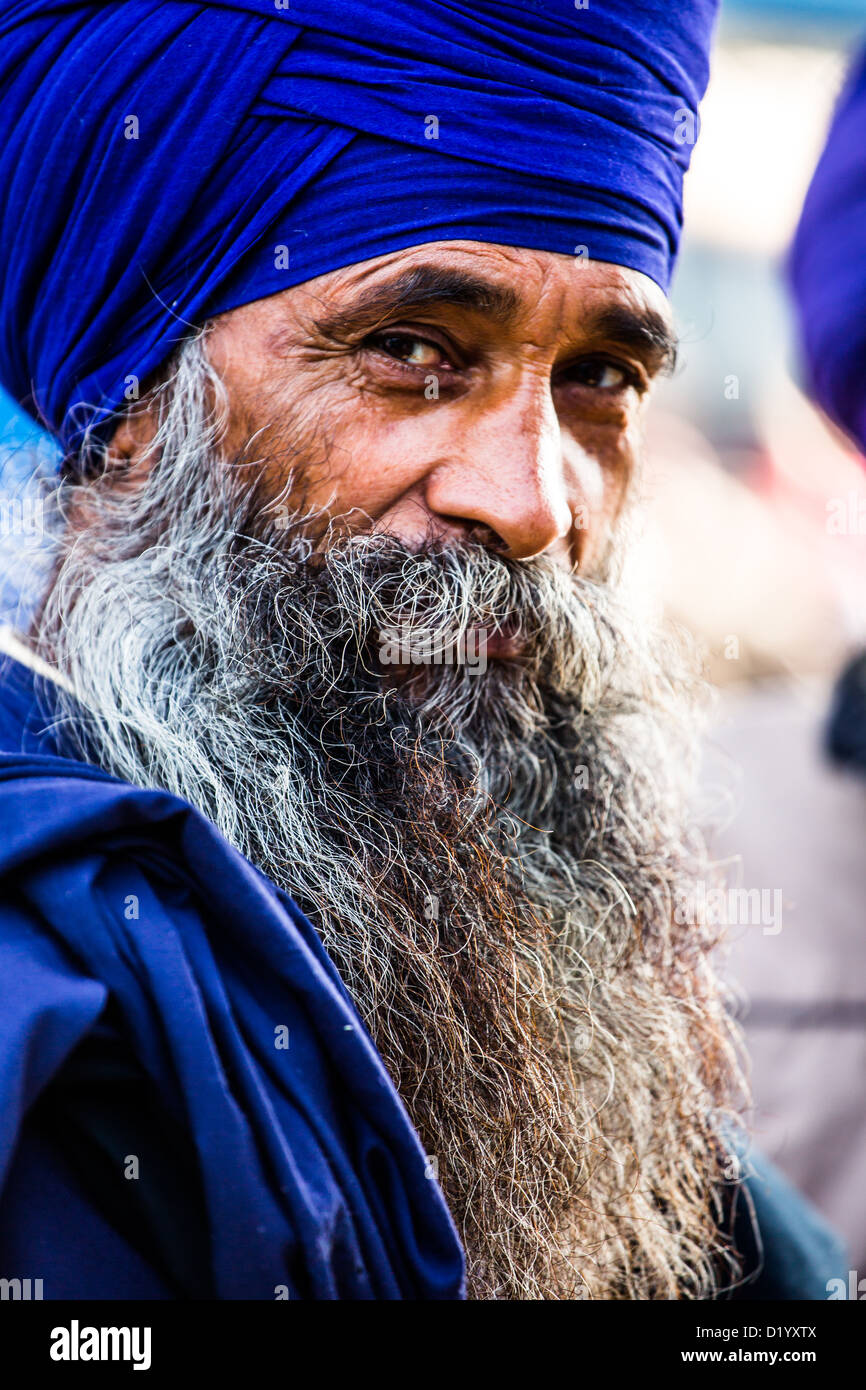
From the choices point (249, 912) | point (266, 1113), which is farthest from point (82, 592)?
point (266, 1113)

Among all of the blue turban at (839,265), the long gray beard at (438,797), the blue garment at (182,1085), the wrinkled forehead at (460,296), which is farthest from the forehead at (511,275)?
the blue turban at (839,265)

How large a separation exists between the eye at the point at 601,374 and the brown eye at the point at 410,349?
0.20 m

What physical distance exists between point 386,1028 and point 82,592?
0.69 m

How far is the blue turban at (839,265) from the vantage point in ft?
8.86

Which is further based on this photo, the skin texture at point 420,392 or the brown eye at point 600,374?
the brown eye at point 600,374

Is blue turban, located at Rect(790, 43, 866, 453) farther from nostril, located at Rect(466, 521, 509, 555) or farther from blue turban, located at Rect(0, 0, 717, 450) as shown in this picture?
nostril, located at Rect(466, 521, 509, 555)

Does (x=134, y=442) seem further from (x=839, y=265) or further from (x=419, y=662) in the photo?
(x=839, y=265)

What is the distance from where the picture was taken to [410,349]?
142cm

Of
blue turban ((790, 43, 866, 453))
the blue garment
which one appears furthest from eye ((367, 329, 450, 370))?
blue turban ((790, 43, 866, 453))

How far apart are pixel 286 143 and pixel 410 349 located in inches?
10.8

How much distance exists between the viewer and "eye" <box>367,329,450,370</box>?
141 centimetres

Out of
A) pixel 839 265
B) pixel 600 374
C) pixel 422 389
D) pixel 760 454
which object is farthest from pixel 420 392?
pixel 760 454

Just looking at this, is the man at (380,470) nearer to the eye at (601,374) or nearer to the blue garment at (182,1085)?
the eye at (601,374)

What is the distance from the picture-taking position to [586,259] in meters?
1.40
